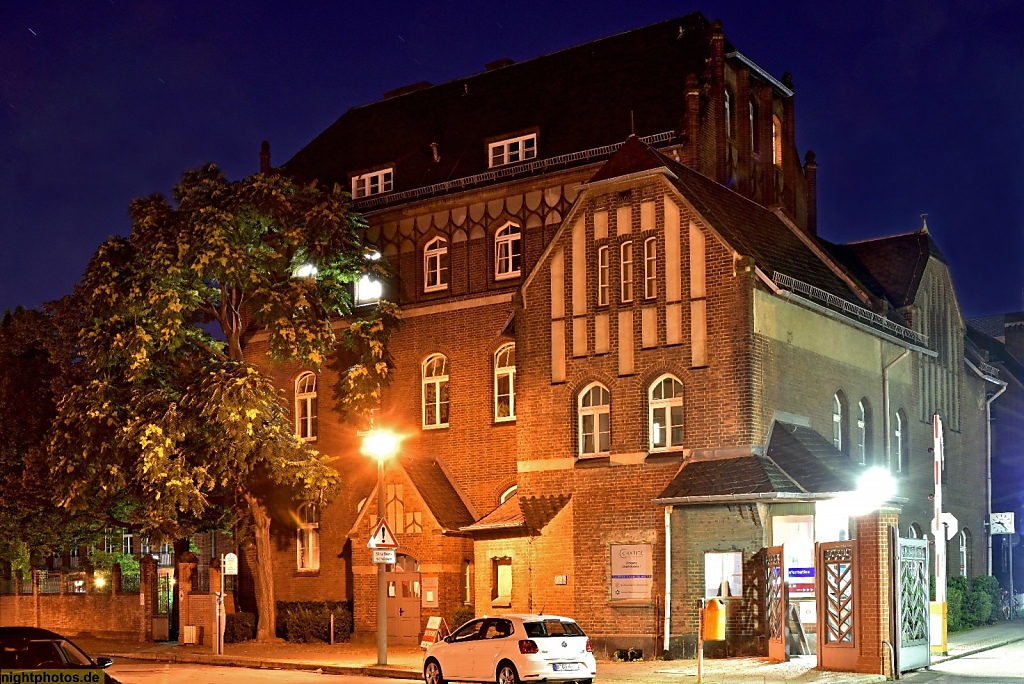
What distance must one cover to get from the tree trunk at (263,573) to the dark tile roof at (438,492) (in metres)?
4.75

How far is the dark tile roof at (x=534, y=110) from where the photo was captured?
4053cm

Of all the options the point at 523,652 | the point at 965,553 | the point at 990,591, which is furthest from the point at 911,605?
the point at 965,553

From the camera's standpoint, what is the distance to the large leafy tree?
37781mm

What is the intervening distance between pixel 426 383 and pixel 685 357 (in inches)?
449

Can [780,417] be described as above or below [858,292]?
below

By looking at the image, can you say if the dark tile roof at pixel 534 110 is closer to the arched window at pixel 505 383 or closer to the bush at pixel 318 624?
the arched window at pixel 505 383

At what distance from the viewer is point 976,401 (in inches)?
1912

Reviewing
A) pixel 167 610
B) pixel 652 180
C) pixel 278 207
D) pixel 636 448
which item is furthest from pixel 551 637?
pixel 167 610

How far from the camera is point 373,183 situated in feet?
151

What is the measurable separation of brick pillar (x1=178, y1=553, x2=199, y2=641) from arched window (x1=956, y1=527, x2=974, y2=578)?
2423 cm

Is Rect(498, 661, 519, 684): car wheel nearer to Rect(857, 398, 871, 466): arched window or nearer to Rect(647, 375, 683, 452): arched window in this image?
Rect(647, 375, 683, 452): arched window

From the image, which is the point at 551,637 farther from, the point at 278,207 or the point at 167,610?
the point at 167,610

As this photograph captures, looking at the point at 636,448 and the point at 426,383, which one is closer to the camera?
the point at 636,448

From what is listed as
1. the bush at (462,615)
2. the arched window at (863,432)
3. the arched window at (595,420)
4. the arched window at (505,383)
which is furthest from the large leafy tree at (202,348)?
the arched window at (863,432)
